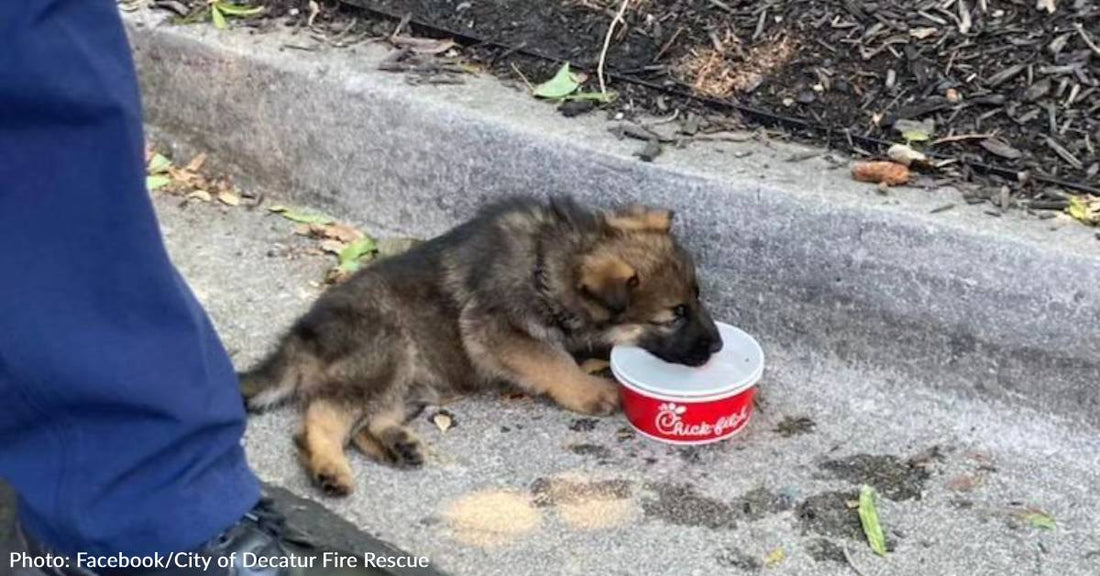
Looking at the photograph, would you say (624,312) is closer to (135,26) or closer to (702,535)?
(702,535)

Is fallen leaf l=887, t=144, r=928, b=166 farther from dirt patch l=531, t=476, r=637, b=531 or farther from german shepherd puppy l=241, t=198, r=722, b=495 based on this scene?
dirt patch l=531, t=476, r=637, b=531

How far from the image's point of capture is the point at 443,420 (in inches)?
175

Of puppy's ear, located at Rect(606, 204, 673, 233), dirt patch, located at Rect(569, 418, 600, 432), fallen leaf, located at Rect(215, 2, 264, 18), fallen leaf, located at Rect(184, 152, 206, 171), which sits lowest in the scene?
fallen leaf, located at Rect(184, 152, 206, 171)

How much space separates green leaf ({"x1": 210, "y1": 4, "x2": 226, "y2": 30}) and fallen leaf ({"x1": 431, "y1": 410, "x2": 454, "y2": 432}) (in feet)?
6.28

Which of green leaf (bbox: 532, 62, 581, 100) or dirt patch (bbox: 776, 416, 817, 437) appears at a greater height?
green leaf (bbox: 532, 62, 581, 100)

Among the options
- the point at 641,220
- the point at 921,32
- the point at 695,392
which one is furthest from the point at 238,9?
the point at 695,392

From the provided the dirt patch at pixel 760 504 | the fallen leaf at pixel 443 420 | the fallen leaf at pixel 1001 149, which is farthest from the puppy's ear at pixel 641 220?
the fallen leaf at pixel 1001 149

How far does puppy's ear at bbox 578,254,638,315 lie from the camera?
14.8 ft

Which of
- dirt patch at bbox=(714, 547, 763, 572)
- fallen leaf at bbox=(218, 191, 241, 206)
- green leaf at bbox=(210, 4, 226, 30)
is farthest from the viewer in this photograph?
green leaf at bbox=(210, 4, 226, 30)

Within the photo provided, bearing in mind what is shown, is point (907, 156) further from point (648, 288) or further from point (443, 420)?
point (443, 420)

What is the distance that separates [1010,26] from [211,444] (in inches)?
119

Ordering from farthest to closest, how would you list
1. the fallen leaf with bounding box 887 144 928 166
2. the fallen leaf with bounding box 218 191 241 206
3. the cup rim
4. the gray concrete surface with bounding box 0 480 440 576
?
the fallen leaf with bounding box 218 191 241 206, the fallen leaf with bounding box 887 144 928 166, the cup rim, the gray concrete surface with bounding box 0 480 440 576

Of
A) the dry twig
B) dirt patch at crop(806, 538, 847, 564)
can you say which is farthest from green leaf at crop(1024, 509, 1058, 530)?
the dry twig
